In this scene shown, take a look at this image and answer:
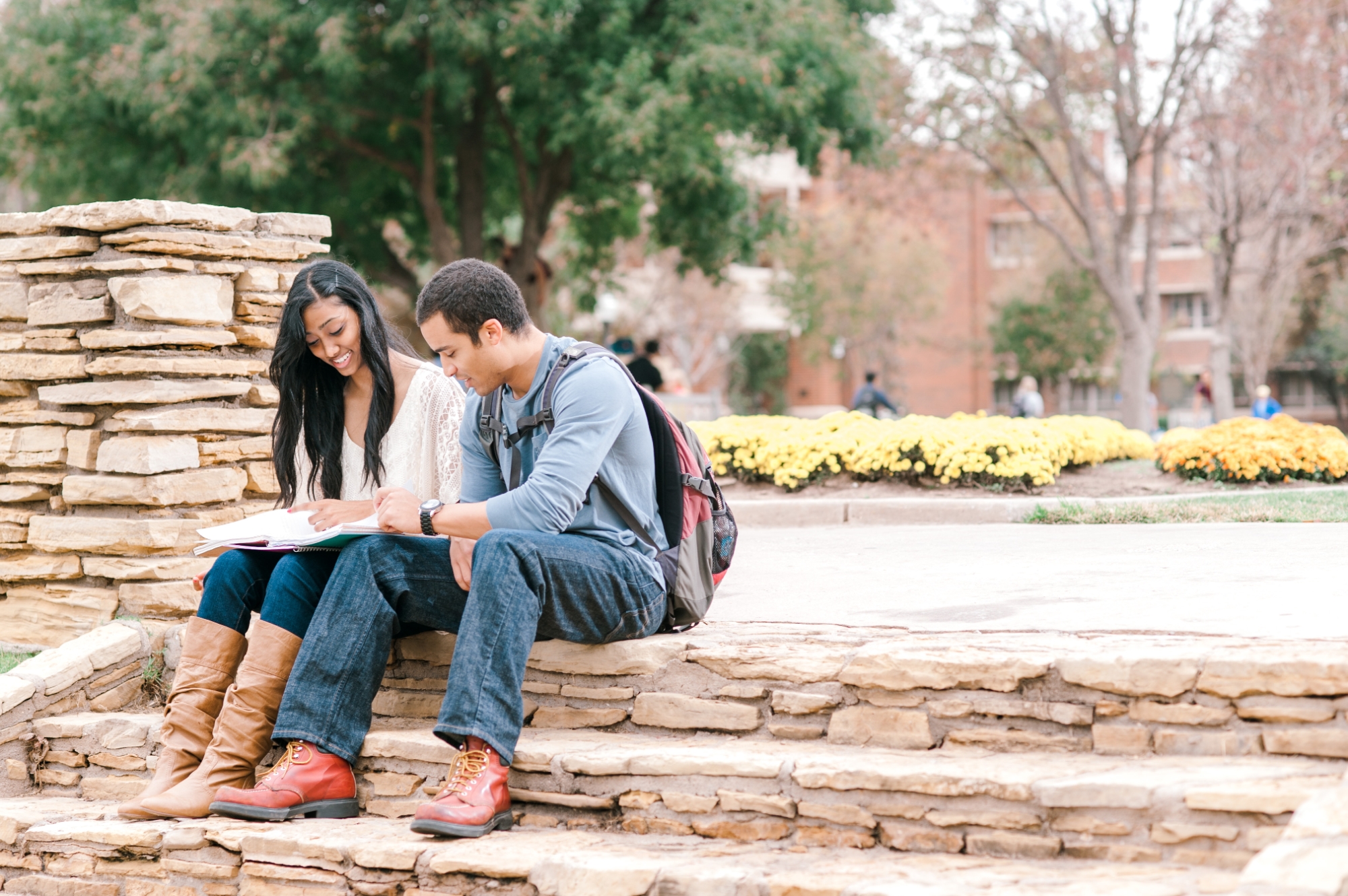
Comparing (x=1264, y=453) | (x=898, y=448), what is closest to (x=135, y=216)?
(x=898, y=448)

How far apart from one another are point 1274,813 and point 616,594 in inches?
67.2

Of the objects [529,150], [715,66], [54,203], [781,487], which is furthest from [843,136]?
[54,203]

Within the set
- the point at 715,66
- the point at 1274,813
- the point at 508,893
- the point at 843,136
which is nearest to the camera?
the point at 1274,813

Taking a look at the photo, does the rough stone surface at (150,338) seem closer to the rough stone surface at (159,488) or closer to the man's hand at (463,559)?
the rough stone surface at (159,488)

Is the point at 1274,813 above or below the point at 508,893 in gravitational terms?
above

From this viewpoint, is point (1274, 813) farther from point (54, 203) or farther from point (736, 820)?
point (54, 203)

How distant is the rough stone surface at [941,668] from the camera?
3.21 m

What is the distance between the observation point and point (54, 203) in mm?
17453

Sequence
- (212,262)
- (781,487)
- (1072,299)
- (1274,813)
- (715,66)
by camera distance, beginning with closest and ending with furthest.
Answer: (1274,813)
(212,262)
(781,487)
(715,66)
(1072,299)

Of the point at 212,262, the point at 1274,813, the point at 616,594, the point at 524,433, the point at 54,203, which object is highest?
the point at 54,203

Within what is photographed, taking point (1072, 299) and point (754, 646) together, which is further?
point (1072, 299)

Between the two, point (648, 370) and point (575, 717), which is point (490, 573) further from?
point (648, 370)

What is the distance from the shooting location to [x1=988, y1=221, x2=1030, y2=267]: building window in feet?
125

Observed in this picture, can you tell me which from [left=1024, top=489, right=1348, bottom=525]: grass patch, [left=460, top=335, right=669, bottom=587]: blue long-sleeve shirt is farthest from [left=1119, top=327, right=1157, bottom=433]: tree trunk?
[left=460, top=335, right=669, bottom=587]: blue long-sleeve shirt
